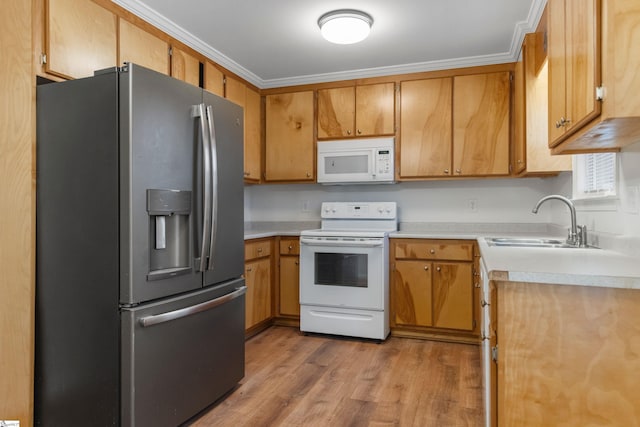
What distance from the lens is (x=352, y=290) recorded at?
328 cm

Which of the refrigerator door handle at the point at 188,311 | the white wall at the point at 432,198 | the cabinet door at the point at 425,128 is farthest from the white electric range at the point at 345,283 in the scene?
the refrigerator door handle at the point at 188,311

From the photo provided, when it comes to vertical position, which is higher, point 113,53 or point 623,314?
point 113,53

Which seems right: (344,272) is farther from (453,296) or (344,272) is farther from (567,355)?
(567,355)

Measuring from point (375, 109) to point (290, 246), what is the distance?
144cm

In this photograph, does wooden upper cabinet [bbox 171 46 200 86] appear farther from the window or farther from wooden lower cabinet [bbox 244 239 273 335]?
the window

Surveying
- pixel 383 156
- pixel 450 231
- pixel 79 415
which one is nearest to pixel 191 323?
pixel 79 415

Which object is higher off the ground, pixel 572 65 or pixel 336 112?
pixel 336 112

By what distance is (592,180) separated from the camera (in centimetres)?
233

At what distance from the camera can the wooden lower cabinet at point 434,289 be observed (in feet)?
10.4

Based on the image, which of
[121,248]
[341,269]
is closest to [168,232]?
[121,248]

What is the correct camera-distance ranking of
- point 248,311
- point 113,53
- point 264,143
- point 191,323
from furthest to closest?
point 264,143 → point 248,311 → point 113,53 → point 191,323

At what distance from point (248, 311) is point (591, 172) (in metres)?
2.56

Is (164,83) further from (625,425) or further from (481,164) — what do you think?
(481,164)

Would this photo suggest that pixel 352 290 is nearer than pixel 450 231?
Yes
